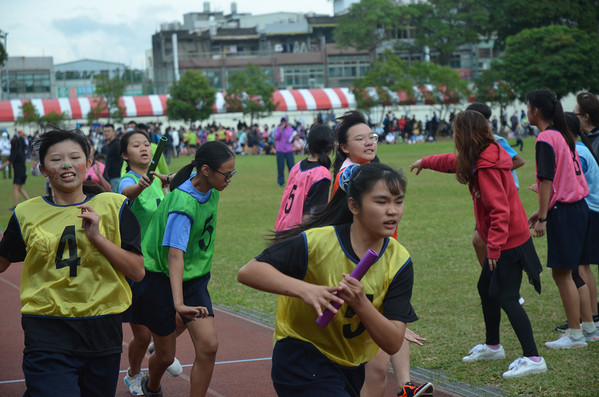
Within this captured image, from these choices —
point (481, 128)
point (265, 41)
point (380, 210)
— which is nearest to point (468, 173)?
point (481, 128)

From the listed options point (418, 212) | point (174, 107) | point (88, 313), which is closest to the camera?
point (88, 313)

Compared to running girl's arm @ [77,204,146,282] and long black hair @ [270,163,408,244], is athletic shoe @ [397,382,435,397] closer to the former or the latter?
long black hair @ [270,163,408,244]

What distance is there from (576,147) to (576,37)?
43.9m

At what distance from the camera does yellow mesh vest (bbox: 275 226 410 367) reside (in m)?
2.80

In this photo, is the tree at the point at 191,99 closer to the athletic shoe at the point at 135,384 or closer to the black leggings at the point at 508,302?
the athletic shoe at the point at 135,384

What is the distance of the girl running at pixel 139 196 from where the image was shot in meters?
4.39

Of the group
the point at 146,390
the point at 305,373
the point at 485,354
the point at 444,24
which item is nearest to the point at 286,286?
the point at 305,373

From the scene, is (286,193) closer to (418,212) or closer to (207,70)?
(418,212)

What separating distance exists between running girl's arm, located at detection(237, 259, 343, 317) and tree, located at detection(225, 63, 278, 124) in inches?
1988

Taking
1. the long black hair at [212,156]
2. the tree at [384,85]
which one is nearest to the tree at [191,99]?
the tree at [384,85]

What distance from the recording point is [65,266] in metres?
3.02

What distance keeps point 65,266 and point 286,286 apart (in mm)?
1141

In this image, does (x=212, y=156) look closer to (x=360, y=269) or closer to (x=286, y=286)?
(x=286, y=286)

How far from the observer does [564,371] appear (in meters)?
4.60
